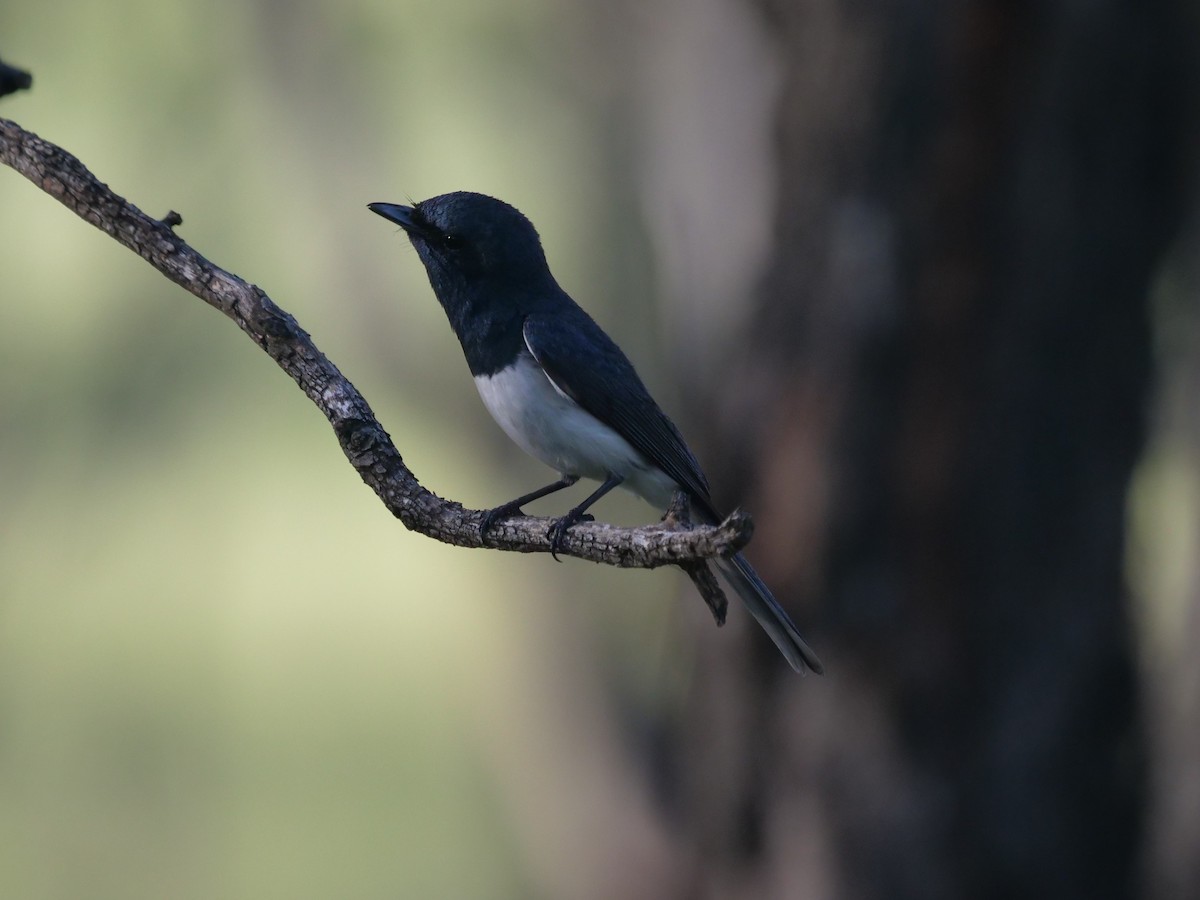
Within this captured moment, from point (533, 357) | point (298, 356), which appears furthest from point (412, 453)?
point (298, 356)

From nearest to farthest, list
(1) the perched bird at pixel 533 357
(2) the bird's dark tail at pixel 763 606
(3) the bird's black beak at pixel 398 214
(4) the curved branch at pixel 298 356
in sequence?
(4) the curved branch at pixel 298 356 < (2) the bird's dark tail at pixel 763 606 < (3) the bird's black beak at pixel 398 214 < (1) the perched bird at pixel 533 357

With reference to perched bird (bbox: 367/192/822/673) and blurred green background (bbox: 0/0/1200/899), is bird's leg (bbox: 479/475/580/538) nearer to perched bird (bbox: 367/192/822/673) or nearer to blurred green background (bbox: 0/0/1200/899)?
perched bird (bbox: 367/192/822/673)

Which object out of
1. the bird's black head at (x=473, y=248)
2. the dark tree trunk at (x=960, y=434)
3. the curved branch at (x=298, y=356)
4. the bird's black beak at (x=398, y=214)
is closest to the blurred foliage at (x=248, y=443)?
the dark tree trunk at (x=960, y=434)

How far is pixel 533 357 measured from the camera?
12.0 ft

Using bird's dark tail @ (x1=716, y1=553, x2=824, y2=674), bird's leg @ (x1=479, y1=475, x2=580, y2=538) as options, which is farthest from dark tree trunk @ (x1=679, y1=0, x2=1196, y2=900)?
bird's dark tail @ (x1=716, y1=553, x2=824, y2=674)

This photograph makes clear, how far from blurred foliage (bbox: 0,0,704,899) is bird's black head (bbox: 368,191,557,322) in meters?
3.62

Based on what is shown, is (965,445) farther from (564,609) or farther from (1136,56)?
(564,609)

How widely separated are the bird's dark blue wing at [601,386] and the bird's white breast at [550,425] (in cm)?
3

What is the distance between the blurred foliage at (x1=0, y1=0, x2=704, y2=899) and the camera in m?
7.54

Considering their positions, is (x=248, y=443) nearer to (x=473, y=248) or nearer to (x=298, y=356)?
(x=473, y=248)

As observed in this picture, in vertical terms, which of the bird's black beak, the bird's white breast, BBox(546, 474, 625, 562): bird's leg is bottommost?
BBox(546, 474, 625, 562): bird's leg

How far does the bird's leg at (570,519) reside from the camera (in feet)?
7.88

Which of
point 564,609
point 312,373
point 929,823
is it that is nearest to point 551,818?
point 564,609

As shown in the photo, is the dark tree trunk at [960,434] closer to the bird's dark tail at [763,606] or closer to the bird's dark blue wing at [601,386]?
the bird's dark blue wing at [601,386]
